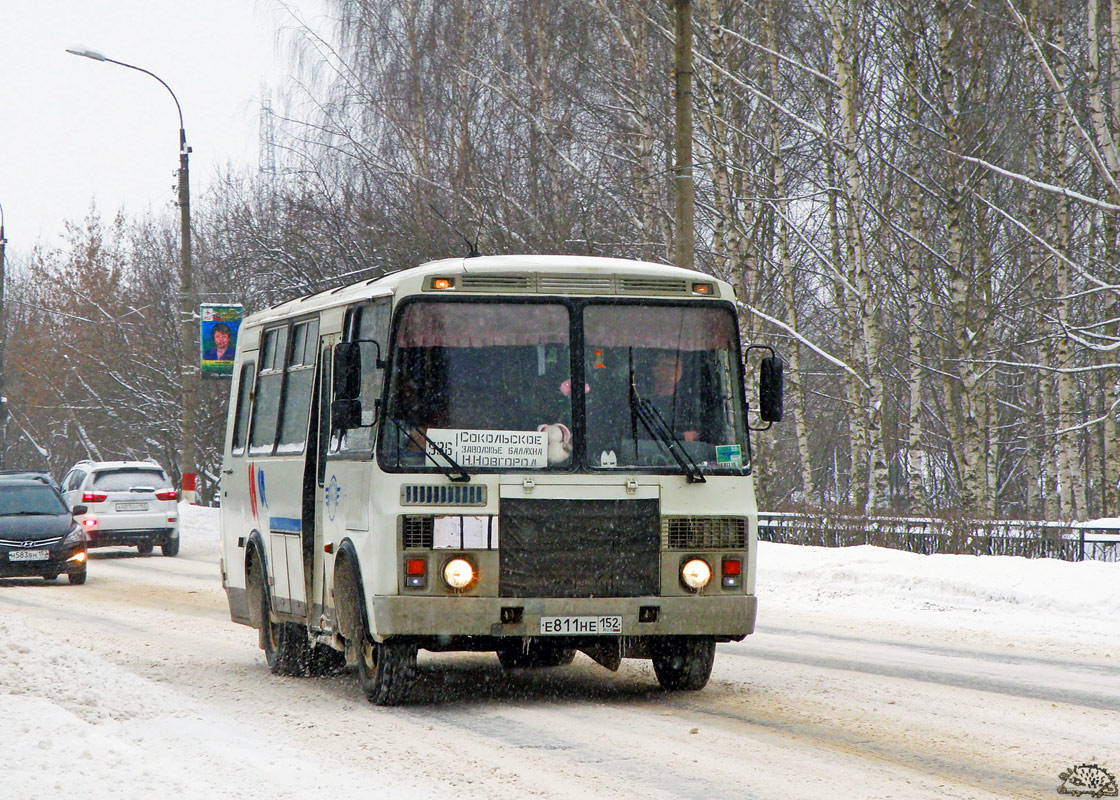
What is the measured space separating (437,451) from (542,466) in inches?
23.8

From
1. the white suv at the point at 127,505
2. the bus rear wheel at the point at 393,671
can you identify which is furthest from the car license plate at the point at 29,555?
the bus rear wheel at the point at 393,671

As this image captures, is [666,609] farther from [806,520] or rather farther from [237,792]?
[806,520]

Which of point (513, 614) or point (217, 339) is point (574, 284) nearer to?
point (513, 614)

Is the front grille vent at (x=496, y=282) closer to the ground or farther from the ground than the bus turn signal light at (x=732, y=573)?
farther from the ground

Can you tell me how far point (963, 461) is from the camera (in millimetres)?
26906

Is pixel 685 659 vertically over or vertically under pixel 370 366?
under

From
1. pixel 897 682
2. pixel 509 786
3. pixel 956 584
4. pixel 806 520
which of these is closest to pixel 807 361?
pixel 806 520

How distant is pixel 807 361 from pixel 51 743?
4231 cm

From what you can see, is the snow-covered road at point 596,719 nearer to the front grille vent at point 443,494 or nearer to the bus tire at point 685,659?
the bus tire at point 685,659

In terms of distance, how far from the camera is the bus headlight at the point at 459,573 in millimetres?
9375

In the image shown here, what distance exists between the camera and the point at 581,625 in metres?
9.41

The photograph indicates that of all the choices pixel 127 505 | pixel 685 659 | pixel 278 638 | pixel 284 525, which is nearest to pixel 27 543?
pixel 127 505

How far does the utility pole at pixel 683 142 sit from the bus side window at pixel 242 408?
6.37 metres

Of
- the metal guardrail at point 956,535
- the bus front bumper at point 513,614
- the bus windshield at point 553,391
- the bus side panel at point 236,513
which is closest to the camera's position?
the bus front bumper at point 513,614
